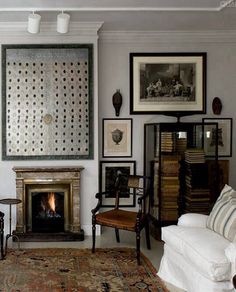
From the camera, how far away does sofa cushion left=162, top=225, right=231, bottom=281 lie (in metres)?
3.27

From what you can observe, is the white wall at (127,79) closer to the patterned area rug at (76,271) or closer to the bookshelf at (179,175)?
the bookshelf at (179,175)

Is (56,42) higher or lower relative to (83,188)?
higher

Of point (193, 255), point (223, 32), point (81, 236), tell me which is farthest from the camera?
point (223, 32)

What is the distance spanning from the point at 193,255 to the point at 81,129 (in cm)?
274

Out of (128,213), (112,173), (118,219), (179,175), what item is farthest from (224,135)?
(118,219)

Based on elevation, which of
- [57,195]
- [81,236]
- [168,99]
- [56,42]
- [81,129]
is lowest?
[81,236]

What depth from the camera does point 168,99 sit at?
605 cm

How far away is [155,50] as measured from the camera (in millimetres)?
6031

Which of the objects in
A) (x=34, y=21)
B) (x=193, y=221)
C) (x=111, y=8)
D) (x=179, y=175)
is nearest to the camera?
(x=193, y=221)

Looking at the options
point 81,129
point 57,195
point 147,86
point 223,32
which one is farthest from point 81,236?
point 223,32

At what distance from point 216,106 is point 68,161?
2.12 metres

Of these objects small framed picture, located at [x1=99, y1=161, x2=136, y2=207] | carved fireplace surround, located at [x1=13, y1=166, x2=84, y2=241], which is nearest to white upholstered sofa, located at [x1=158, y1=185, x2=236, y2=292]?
carved fireplace surround, located at [x1=13, y1=166, x2=84, y2=241]

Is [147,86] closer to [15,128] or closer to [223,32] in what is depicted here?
[223,32]

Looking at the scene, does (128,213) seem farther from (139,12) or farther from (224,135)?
(139,12)
